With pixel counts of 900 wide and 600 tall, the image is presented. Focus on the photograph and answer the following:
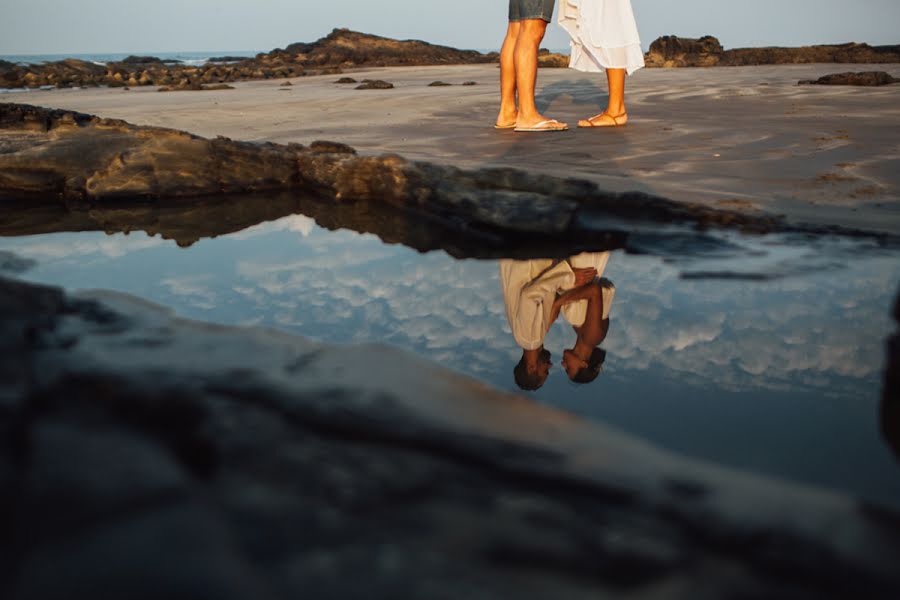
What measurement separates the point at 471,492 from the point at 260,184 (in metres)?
2.69

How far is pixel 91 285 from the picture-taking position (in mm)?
1939

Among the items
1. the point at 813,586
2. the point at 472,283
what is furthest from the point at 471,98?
the point at 813,586

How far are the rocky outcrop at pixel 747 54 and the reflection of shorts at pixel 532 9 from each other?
35.1 feet

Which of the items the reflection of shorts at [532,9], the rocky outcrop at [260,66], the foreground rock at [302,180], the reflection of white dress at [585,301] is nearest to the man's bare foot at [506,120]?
the reflection of shorts at [532,9]

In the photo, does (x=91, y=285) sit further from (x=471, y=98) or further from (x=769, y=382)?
(x=471, y=98)

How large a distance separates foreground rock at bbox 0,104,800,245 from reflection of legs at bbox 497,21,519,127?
5.55ft

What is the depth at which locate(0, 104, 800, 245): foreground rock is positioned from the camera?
2400 millimetres

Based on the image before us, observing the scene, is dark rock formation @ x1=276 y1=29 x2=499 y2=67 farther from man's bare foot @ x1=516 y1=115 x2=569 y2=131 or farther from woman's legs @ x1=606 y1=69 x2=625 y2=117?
man's bare foot @ x1=516 y1=115 x2=569 y2=131

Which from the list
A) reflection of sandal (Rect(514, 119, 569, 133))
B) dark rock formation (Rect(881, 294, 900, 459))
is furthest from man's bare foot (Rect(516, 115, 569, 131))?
dark rock formation (Rect(881, 294, 900, 459))

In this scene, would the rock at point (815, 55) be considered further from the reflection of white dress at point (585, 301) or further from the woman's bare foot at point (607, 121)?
the reflection of white dress at point (585, 301)

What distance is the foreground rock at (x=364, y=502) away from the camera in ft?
2.46

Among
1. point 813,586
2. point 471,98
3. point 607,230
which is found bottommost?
point 813,586

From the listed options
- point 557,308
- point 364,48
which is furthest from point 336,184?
point 364,48

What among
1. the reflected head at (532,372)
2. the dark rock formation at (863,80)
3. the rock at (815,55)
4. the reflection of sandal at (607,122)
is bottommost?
the reflected head at (532,372)
